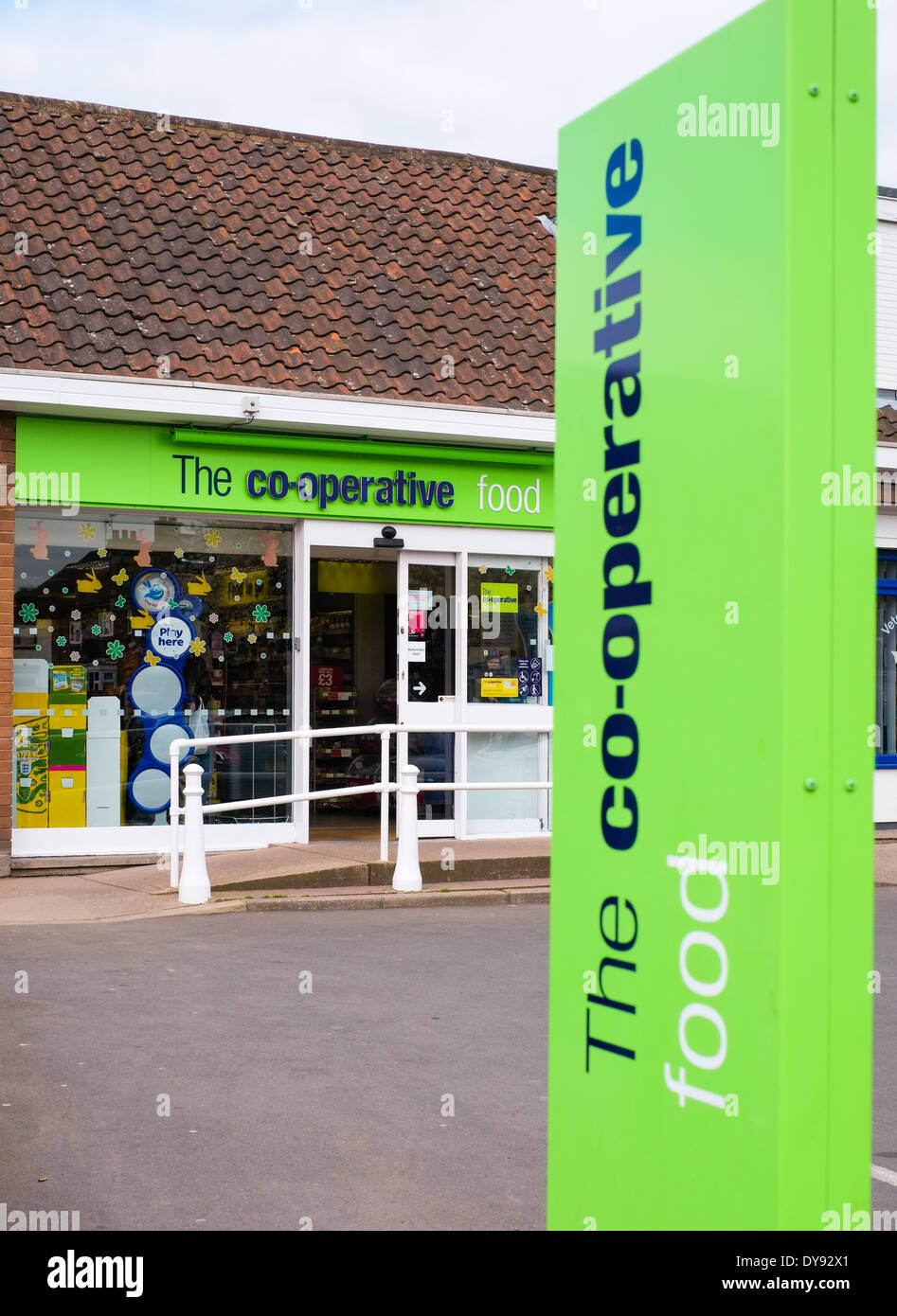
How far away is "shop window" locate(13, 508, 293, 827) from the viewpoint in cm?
1211

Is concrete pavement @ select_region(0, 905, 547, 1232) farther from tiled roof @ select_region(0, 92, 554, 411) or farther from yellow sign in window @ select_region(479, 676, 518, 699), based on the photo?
tiled roof @ select_region(0, 92, 554, 411)

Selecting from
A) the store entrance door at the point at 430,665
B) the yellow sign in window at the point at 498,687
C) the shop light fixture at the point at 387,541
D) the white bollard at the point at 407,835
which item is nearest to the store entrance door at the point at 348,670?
the shop light fixture at the point at 387,541

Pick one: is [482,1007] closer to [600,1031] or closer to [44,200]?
[600,1031]

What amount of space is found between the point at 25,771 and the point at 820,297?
35.4 ft

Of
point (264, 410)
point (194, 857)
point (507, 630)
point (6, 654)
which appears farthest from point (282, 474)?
point (194, 857)

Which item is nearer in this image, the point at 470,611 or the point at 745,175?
the point at 745,175

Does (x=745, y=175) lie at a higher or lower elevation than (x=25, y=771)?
higher

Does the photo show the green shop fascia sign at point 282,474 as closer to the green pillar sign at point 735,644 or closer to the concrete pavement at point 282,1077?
the concrete pavement at point 282,1077

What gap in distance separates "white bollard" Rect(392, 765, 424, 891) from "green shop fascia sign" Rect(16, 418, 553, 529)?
317 cm

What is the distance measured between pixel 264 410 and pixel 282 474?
70cm

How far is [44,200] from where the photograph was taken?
43.0 feet

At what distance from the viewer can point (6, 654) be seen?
38.3ft

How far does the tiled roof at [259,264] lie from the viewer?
12.4 meters
